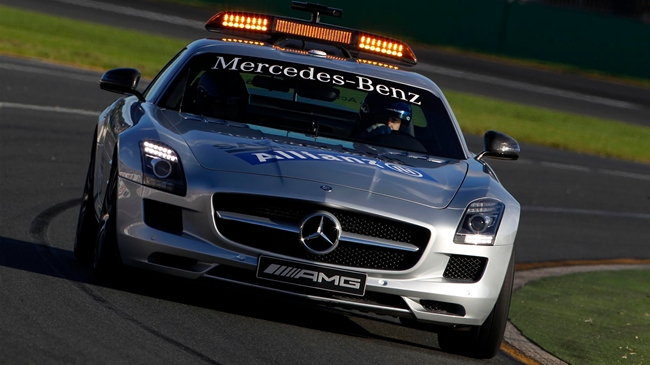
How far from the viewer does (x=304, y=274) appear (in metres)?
5.90

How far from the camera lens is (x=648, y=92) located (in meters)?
36.3

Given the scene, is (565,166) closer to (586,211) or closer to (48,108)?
(586,211)

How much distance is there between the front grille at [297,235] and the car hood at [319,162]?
0.55 feet

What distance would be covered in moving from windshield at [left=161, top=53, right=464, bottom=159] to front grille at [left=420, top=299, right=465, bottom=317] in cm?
148

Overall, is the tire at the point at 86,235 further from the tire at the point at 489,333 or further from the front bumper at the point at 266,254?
the tire at the point at 489,333

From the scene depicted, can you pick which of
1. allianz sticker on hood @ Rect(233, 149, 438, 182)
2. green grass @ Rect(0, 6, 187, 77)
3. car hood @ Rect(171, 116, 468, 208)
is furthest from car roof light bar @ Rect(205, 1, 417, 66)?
green grass @ Rect(0, 6, 187, 77)

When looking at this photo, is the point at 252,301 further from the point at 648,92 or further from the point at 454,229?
the point at 648,92

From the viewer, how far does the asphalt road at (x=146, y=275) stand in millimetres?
5453

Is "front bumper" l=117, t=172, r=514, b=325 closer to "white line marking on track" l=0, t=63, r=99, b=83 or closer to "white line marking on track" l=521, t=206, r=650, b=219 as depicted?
"white line marking on track" l=521, t=206, r=650, b=219

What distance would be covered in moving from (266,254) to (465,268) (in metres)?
1.04

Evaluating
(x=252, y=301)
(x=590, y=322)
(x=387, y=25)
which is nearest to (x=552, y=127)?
(x=387, y=25)

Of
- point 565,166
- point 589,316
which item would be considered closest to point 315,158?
point 589,316

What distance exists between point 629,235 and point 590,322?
5.73 meters

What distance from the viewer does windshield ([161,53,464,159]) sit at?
7402mm
